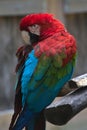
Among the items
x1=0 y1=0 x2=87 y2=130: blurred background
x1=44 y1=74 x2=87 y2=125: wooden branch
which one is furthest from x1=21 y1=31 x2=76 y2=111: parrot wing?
x1=0 y1=0 x2=87 y2=130: blurred background

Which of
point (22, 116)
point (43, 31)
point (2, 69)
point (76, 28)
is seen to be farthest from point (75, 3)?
point (22, 116)

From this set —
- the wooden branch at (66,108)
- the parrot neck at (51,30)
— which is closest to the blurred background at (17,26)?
the parrot neck at (51,30)

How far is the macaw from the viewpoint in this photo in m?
3.20

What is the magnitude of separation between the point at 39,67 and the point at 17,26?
1.78m

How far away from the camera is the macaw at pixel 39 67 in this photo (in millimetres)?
3197

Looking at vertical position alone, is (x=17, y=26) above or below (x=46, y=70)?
below

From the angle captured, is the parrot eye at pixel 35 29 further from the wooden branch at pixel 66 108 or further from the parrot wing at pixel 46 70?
the wooden branch at pixel 66 108

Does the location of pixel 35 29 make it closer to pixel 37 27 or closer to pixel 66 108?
pixel 37 27

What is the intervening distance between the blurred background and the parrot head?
1515 millimetres

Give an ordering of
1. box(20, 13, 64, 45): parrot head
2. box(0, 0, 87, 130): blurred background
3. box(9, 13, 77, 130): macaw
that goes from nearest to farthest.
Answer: box(9, 13, 77, 130): macaw < box(20, 13, 64, 45): parrot head < box(0, 0, 87, 130): blurred background

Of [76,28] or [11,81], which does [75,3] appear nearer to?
[76,28]

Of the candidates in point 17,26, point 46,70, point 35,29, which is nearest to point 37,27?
point 35,29

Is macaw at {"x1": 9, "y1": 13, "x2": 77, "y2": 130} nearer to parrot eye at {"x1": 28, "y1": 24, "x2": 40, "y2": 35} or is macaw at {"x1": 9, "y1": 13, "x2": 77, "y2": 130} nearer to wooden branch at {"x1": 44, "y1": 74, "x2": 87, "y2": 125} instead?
parrot eye at {"x1": 28, "y1": 24, "x2": 40, "y2": 35}

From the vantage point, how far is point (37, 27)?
3.40 m
